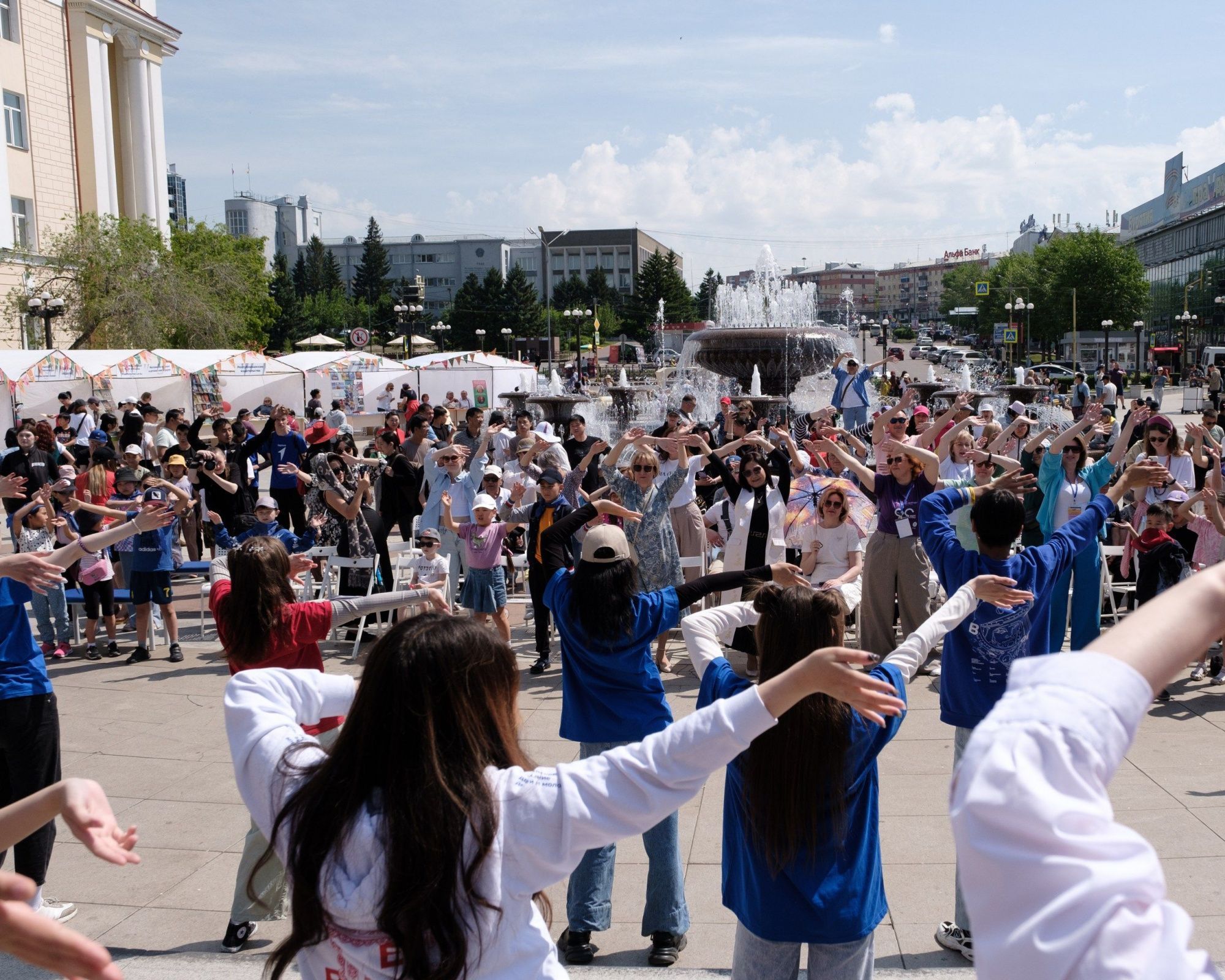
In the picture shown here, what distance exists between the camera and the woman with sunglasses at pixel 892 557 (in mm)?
8211

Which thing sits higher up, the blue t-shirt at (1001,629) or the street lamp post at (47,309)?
the street lamp post at (47,309)

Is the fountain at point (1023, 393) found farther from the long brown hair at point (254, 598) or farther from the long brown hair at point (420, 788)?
the long brown hair at point (420, 788)

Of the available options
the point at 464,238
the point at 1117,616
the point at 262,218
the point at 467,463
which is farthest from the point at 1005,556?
the point at 262,218

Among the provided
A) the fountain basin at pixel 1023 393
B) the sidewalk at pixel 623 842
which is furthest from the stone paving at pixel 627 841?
the fountain basin at pixel 1023 393

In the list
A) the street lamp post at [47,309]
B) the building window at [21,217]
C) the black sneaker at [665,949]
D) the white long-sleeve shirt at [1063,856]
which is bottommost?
the black sneaker at [665,949]

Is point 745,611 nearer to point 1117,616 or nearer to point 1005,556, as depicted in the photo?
point 1005,556

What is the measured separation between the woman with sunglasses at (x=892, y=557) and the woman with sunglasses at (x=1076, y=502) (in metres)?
1.07

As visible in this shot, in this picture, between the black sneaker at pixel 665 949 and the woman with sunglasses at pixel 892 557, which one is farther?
the woman with sunglasses at pixel 892 557

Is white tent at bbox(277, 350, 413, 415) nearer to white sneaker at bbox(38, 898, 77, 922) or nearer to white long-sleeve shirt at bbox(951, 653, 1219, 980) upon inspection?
white sneaker at bbox(38, 898, 77, 922)

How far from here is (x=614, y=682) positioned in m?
4.71

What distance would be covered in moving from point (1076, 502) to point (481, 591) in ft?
16.6

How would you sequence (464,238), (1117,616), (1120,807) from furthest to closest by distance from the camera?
(464,238), (1117,616), (1120,807)

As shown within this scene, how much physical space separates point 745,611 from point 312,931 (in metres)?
2.04

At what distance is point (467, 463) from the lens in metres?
13.5
